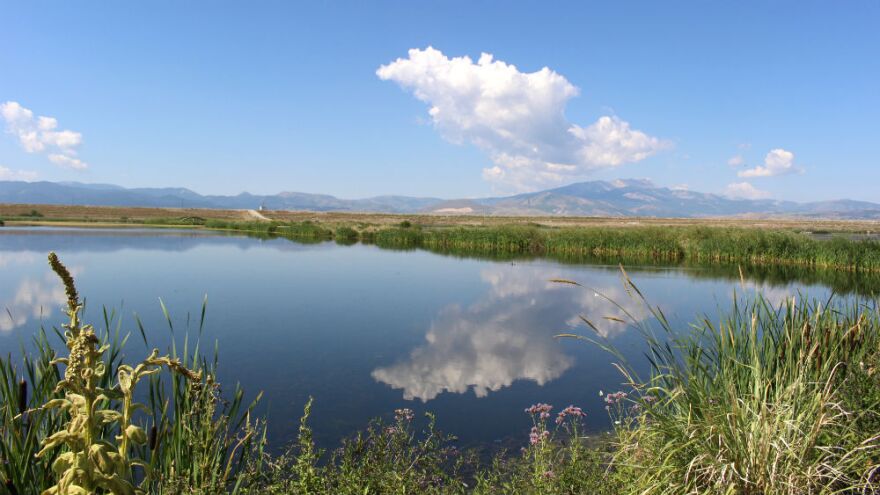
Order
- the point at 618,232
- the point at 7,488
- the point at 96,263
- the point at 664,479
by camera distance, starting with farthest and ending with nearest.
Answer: the point at 618,232 < the point at 96,263 < the point at 664,479 < the point at 7,488

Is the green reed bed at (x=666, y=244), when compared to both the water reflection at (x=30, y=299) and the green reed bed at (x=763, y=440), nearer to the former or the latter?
the water reflection at (x=30, y=299)

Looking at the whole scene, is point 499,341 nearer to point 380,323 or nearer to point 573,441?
point 380,323

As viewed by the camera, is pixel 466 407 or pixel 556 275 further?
pixel 556 275

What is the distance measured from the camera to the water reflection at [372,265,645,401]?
9.20 meters

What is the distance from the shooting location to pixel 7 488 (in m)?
2.99

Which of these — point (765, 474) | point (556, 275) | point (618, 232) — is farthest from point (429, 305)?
point (618, 232)

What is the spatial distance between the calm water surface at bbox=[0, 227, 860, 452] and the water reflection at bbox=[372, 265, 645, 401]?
50 millimetres

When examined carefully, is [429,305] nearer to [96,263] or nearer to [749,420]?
[749,420]

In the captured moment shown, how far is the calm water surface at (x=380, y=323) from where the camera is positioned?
8.04 meters

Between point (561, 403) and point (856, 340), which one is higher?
point (856, 340)

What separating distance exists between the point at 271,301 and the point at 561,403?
414 inches

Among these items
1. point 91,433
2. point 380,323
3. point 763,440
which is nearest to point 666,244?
point 380,323

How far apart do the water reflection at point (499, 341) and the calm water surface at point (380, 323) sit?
5cm

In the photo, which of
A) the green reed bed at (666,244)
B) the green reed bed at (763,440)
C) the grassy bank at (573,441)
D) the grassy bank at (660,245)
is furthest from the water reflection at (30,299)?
the green reed bed at (666,244)
